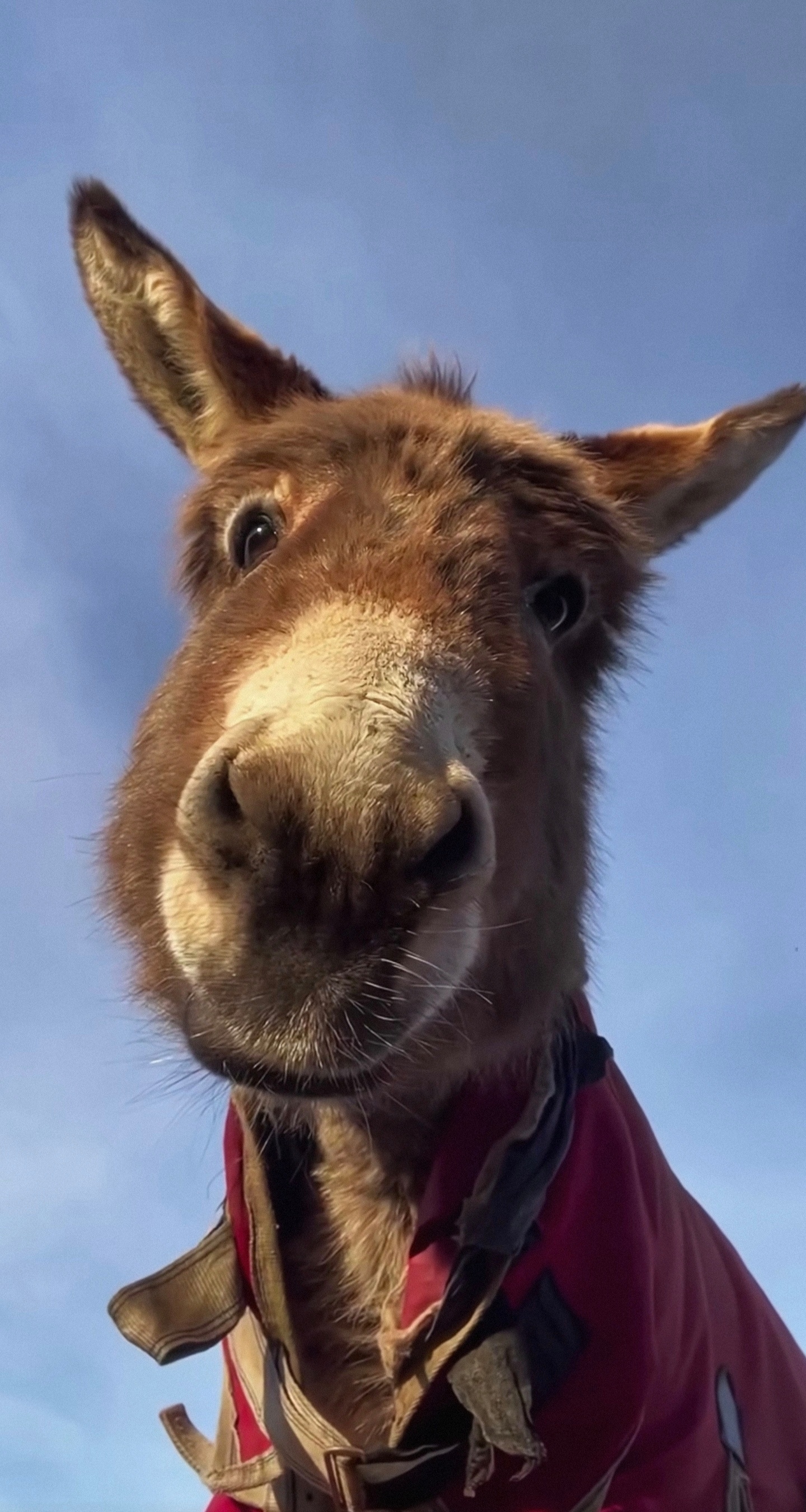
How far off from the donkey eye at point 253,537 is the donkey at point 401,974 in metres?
0.01

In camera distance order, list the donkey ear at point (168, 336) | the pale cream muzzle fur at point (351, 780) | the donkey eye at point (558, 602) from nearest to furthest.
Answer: the pale cream muzzle fur at point (351, 780), the donkey eye at point (558, 602), the donkey ear at point (168, 336)

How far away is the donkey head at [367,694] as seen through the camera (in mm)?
1888

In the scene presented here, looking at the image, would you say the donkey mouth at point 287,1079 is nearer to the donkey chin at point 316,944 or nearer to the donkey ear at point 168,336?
the donkey chin at point 316,944

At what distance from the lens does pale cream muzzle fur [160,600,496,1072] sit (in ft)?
5.94

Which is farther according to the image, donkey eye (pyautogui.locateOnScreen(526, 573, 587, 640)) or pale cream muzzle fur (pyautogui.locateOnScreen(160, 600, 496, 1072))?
donkey eye (pyautogui.locateOnScreen(526, 573, 587, 640))

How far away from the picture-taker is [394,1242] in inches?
120

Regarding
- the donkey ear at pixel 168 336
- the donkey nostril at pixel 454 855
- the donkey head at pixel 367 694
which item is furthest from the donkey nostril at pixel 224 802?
the donkey ear at pixel 168 336

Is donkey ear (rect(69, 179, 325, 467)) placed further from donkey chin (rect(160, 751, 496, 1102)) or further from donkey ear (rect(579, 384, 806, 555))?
donkey chin (rect(160, 751, 496, 1102))

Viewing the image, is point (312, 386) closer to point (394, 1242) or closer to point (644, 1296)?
point (394, 1242)

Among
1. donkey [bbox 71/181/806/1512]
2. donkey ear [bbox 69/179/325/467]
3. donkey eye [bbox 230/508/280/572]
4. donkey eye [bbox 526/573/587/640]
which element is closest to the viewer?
donkey [bbox 71/181/806/1512]

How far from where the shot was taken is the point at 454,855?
200cm

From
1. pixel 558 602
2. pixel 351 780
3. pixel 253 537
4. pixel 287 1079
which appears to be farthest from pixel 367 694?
pixel 558 602

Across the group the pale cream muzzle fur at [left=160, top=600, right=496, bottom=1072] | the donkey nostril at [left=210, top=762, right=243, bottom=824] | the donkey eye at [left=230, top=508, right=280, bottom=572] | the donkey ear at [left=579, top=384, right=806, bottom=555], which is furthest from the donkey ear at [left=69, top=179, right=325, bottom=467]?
the donkey nostril at [left=210, top=762, right=243, bottom=824]

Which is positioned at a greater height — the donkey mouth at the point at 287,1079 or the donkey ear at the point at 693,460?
the donkey ear at the point at 693,460
